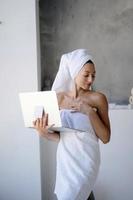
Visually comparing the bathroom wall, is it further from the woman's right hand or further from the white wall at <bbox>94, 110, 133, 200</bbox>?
the woman's right hand

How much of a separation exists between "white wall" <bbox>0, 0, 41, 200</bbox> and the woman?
0.96 metres

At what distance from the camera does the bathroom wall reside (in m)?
2.42

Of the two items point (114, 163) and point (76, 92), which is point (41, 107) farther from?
point (114, 163)

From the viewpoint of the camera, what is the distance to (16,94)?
247 centimetres

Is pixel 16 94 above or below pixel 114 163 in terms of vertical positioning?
above

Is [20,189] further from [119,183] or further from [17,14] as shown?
[17,14]

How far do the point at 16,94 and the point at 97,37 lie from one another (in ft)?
2.68

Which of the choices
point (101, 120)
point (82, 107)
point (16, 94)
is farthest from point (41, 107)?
point (16, 94)

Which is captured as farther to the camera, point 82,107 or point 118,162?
point 118,162

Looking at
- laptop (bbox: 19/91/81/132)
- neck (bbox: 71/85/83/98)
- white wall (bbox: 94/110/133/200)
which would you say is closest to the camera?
laptop (bbox: 19/91/81/132)

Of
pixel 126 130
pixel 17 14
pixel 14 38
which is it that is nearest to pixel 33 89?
pixel 14 38

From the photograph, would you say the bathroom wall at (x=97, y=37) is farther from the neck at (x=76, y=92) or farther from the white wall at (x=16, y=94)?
the neck at (x=76, y=92)

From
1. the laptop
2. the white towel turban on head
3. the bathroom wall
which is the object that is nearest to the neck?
the white towel turban on head

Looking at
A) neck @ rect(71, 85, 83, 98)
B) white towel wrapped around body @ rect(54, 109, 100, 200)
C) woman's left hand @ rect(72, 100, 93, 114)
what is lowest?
white towel wrapped around body @ rect(54, 109, 100, 200)
